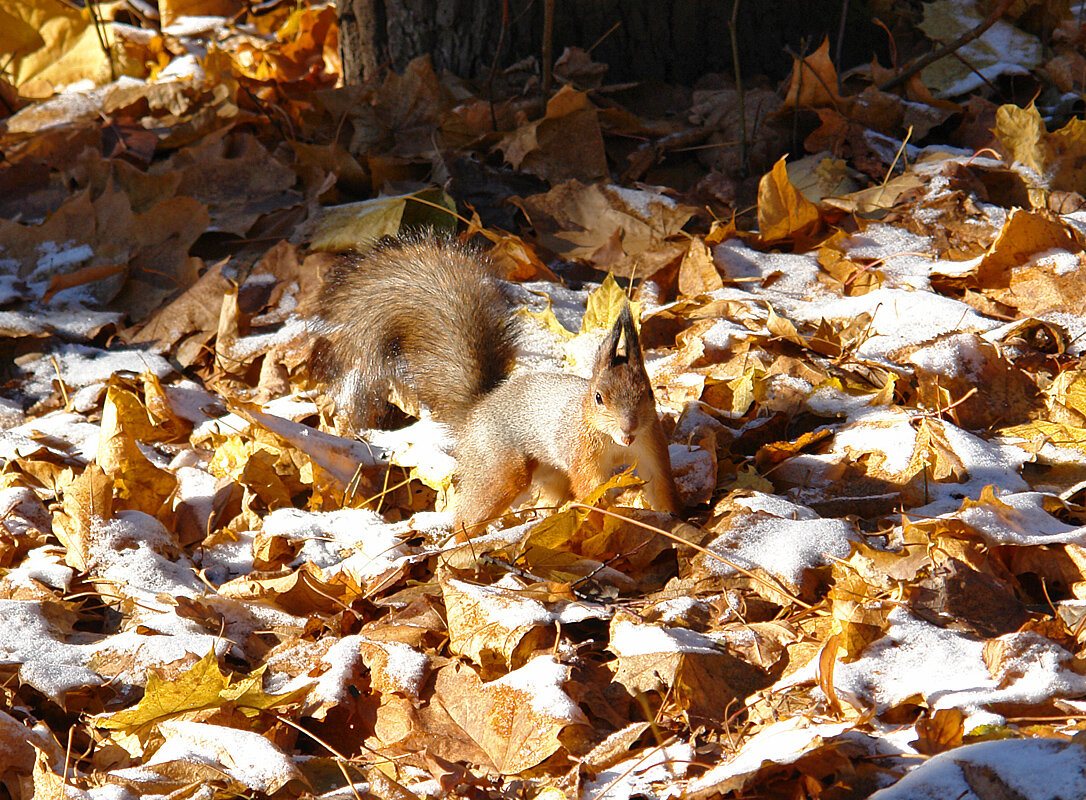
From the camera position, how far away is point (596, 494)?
1756 millimetres

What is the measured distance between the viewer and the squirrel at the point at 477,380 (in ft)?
6.24

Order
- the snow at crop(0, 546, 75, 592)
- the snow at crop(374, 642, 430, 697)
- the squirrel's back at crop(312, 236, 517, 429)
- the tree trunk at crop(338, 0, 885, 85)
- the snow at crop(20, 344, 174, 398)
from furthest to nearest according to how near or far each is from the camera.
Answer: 1. the tree trunk at crop(338, 0, 885, 85)
2. the snow at crop(20, 344, 174, 398)
3. the squirrel's back at crop(312, 236, 517, 429)
4. the snow at crop(0, 546, 75, 592)
5. the snow at crop(374, 642, 430, 697)

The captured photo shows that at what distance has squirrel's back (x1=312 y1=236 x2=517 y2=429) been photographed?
230cm

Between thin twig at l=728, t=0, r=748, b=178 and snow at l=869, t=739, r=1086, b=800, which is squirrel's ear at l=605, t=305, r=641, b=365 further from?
thin twig at l=728, t=0, r=748, b=178

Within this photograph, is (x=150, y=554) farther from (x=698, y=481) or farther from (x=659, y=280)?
(x=659, y=280)

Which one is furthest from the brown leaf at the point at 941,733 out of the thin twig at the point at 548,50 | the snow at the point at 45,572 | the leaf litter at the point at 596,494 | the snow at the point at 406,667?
the thin twig at the point at 548,50

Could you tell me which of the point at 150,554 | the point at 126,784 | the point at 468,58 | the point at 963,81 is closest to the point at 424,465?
the point at 150,554

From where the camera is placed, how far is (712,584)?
164cm

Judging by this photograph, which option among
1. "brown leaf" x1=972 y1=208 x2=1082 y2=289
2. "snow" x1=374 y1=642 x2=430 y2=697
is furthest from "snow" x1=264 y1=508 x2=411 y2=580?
"brown leaf" x1=972 y1=208 x2=1082 y2=289

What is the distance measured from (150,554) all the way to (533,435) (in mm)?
805

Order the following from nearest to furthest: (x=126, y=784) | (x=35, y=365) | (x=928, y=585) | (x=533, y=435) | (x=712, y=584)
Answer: (x=126, y=784)
(x=928, y=585)
(x=712, y=584)
(x=533, y=435)
(x=35, y=365)

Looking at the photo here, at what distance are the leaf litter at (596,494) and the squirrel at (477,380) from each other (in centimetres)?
9

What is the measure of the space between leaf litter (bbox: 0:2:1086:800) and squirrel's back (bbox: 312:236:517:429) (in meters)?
0.10

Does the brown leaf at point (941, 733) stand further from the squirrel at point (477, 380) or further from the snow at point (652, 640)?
the squirrel at point (477, 380)
